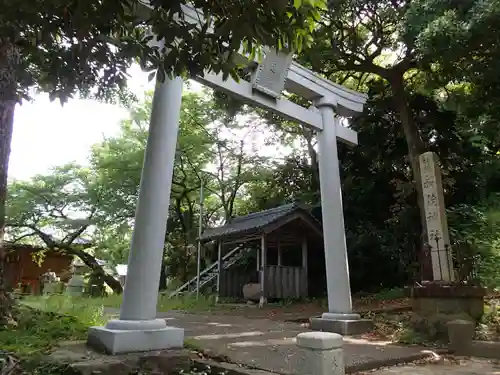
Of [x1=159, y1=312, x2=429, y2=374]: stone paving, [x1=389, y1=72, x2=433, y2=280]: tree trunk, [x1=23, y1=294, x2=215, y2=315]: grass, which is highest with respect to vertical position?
[x1=389, y1=72, x2=433, y2=280]: tree trunk

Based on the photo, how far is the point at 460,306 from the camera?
6.56 metres

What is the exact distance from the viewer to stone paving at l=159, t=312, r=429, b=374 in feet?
13.9

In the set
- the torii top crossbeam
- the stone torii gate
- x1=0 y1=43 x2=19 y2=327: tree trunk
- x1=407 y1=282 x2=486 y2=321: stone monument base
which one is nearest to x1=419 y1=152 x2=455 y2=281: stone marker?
x1=407 y1=282 x2=486 y2=321: stone monument base

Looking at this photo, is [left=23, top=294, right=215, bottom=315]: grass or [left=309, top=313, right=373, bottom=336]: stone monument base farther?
[left=23, top=294, right=215, bottom=315]: grass

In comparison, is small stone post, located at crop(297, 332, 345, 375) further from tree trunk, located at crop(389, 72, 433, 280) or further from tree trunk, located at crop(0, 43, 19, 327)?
tree trunk, located at crop(389, 72, 433, 280)

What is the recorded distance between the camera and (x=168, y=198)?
4.56 meters

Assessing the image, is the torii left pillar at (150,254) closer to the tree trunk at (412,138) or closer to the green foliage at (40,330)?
the green foliage at (40,330)

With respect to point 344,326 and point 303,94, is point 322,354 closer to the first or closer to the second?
point 344,326

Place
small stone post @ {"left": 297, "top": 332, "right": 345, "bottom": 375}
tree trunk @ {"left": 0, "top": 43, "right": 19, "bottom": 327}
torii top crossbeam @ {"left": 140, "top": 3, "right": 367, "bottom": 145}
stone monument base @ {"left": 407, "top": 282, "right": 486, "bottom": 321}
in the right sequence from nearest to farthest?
small stone post @ {"left": 297, "top": 332, "right": 345, "bottom": 375} < tree trunk @ {"left": 0, "top": 43, "right": 19, "bottom": 327} < torii top crossbeam @ {"left": 140, "top": 3, "right": 367, "bottom": 145} < stone monument base @ {"left": 407, "top": 282, "right": 486, "bottom": 321}

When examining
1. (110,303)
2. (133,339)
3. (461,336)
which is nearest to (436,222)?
(461,336)

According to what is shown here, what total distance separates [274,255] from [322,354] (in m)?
13.4

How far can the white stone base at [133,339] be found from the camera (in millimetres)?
3779

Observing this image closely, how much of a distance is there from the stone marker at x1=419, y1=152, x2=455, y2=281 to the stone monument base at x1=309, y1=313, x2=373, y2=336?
1775mm

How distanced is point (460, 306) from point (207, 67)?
19.8 ft
